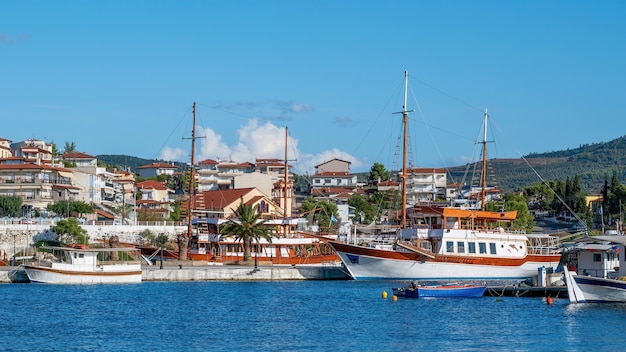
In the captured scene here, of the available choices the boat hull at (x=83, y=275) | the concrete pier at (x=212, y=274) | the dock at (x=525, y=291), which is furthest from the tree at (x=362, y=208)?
the dock at (x=525, y=291)

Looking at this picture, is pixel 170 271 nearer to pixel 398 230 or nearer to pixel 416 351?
pixel 398 230

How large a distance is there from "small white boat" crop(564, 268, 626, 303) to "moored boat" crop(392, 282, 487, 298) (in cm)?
773

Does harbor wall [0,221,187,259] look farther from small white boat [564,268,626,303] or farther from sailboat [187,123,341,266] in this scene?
small white boat [564,268,626,303]

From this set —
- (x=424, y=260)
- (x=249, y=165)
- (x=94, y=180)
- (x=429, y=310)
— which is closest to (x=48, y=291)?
(x=429, y=310)

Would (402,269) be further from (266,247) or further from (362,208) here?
(362,208)

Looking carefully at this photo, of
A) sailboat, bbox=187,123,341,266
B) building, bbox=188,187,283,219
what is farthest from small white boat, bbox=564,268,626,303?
building, bbox=188,187,283,219

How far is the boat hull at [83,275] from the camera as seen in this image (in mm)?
64000

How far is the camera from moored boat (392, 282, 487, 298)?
192ft

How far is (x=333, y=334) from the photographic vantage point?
42438 millimetres

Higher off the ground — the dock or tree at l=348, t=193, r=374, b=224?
tree at l=348, t=193, r=374, b=224

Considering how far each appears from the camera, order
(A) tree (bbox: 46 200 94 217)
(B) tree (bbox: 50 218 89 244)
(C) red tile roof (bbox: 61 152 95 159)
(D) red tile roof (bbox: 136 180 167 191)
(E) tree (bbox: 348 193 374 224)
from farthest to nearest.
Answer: (C) red tile roof (bbox: 61 152 95 159), (D) red tile roof (bbox: 136 180 167 191), (E) tree (bbox: 348 193 374 224), (A) tree (bbox: 46 200 94 217), (B) tree (bbox: 50 218 89 244)

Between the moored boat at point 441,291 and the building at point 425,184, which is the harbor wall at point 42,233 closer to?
the moored boat at point 441,291

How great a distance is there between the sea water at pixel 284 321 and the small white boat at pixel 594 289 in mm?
663

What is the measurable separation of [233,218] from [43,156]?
64.6m
